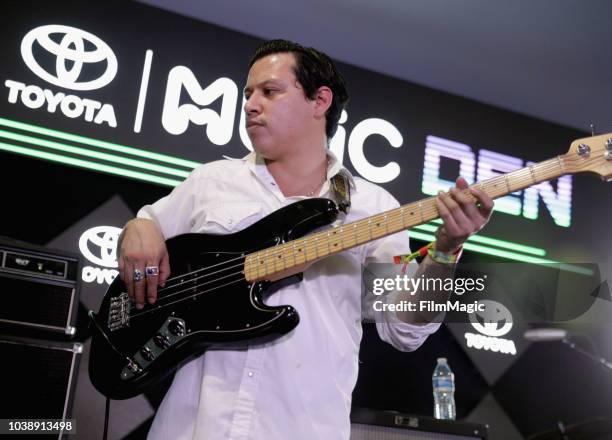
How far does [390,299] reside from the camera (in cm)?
171

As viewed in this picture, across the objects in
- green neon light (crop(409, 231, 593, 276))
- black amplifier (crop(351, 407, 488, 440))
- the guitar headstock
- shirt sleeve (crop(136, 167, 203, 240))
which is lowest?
black amplifier (crop(351, 407, 488, 440))

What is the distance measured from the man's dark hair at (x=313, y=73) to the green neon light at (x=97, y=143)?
157 centimetres

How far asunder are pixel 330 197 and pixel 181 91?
209cm

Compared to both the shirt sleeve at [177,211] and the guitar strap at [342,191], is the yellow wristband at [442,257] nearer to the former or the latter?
the guitar strap at [342,191]

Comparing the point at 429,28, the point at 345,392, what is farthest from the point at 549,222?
the point at 345,392

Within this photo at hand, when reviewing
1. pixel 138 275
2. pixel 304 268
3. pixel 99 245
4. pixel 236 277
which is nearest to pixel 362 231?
pixel 304 268

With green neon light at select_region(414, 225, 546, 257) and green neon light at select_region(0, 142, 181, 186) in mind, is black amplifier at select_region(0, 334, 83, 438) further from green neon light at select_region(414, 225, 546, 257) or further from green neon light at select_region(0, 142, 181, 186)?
green neon light at select_region(414, 225, 546, 257)

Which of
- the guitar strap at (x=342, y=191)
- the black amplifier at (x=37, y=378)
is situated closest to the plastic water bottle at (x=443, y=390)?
the black amplifier at (x=37, y=378)

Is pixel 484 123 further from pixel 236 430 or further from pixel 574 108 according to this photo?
pixel 236 430

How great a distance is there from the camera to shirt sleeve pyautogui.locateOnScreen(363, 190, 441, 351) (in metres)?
1.69

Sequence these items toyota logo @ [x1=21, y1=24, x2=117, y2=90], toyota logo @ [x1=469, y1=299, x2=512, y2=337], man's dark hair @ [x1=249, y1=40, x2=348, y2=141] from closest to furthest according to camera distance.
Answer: man's dark hair @ [x1=249, y1=40, x2=348, y2=141], toyota logo @ [x1=21, y1=24, x2=117, y2=90], toyota logo @ [x1=469, y1=299, x2=512, y2=337]

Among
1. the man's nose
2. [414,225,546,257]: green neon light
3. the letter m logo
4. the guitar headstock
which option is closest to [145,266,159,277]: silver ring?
the man's nose

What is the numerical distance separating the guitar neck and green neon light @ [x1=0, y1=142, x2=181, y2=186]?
6.40ft

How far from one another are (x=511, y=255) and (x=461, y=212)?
9.04ft
